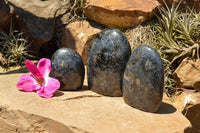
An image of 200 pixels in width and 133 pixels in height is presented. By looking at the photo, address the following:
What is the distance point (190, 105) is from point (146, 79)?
3.26 ft

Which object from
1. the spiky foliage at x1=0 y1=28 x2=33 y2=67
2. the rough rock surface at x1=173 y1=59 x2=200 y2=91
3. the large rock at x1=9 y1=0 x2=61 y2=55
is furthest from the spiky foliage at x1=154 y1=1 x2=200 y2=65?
the spiky foliage at x1=0 y1=28 x2=33 y2=67

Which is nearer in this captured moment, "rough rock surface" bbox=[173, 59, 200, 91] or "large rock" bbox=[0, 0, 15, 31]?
"rough rock surface" bbox=[173, 59, 200, 91]

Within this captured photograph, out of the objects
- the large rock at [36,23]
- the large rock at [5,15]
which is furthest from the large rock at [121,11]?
the large rock at [5,15]

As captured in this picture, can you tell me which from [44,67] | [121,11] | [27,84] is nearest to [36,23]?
[121,11]

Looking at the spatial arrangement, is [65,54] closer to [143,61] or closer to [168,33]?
[143,61]

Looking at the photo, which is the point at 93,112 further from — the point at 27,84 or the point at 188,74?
the point at 188,74

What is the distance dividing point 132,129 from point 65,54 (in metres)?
1.02

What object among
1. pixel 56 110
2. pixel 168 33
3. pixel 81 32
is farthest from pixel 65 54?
pixel 168 33

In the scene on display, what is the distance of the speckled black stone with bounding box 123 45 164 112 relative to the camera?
7.58 feet

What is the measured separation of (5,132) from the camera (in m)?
2.38

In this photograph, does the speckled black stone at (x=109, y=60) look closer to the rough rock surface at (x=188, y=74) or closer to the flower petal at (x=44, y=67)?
the flower petal at (x=44, y=67)

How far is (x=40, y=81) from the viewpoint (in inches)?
104

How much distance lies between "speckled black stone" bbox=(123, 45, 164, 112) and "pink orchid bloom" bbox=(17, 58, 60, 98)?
2.26 ft

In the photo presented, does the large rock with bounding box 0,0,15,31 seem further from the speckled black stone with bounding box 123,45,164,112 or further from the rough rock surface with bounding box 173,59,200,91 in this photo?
the rough rock surface with bounding box 173,59,200,91
